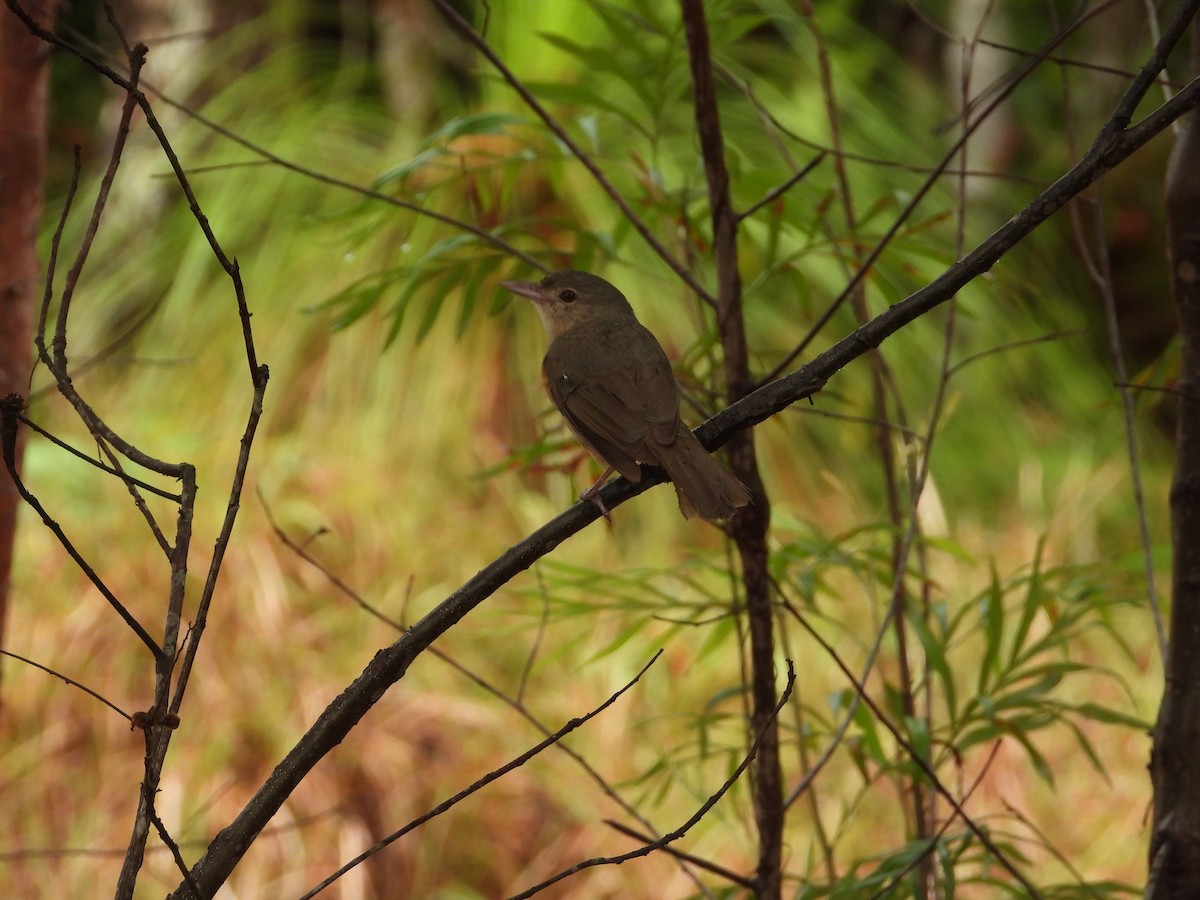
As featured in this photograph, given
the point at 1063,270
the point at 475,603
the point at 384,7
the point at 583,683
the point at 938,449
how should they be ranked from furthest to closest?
the point at 384,7
the point at 1063,270
the point at 938,449
the point at 583,683
the point at 475,603

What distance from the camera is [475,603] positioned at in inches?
49.1

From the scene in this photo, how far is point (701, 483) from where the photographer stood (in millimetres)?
1908

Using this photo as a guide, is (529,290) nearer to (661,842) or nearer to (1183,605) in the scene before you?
(1183,605)

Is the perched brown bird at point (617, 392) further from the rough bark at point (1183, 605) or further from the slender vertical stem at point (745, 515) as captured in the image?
the rough bark at point (1183, 605)

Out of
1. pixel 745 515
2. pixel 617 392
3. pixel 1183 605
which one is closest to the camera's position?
pixel 1183 605

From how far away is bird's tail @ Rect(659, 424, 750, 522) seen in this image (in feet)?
5.99

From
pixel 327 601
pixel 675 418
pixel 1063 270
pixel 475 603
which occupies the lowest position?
pixel 475 603

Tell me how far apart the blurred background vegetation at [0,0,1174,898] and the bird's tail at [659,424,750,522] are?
48 centimetres

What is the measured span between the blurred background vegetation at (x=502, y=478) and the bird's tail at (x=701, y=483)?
18.8 inches

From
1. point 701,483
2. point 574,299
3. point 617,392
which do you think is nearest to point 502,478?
point 574,299

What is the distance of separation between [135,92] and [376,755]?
3498 mm

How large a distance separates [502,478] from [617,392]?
2966mm

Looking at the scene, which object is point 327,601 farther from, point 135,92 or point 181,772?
point 135,92

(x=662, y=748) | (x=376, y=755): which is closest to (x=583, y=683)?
(x=662, y=748)
